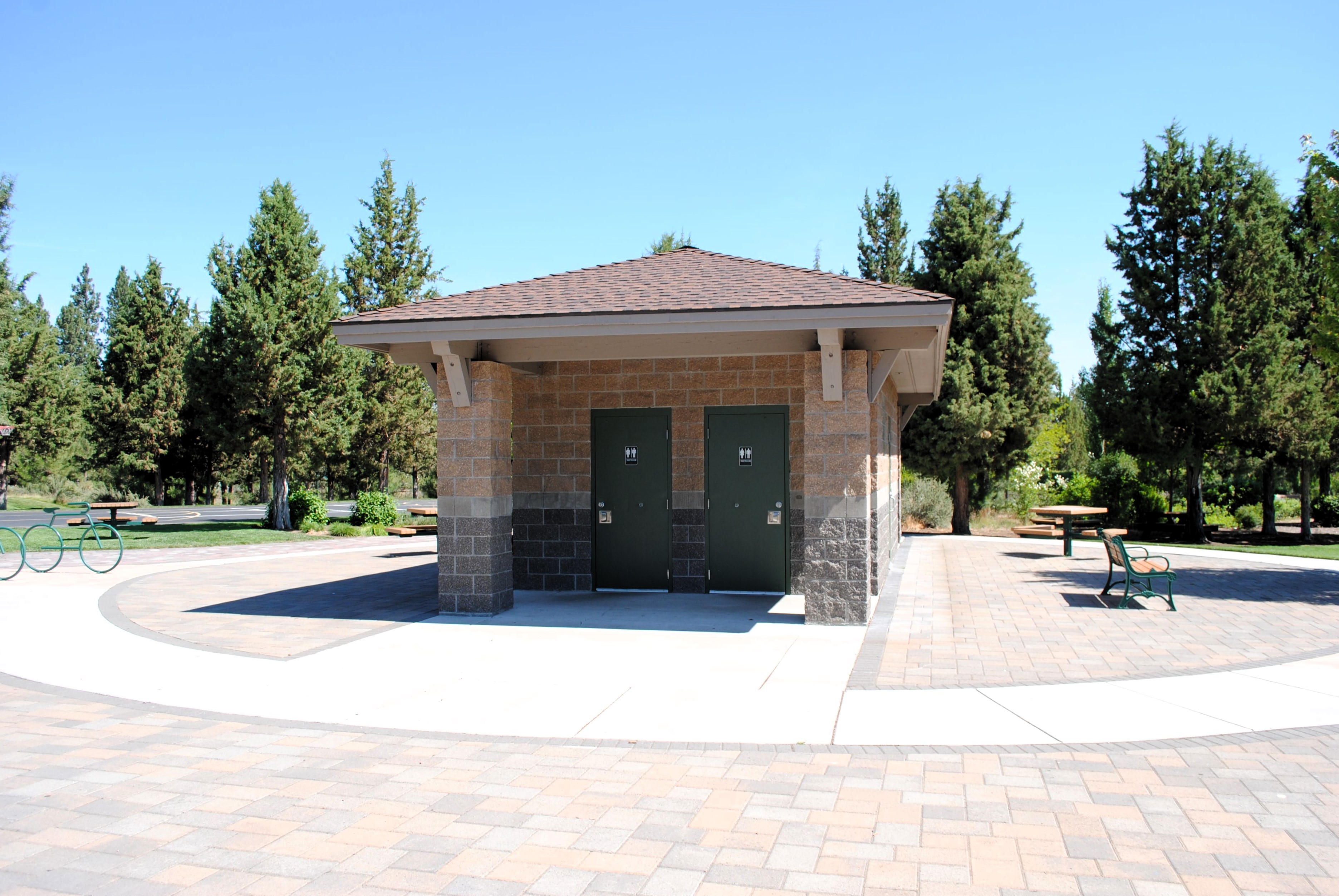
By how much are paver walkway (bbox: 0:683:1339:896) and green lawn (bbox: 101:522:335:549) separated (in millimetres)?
18472

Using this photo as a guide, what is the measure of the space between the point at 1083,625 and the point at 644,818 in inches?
287

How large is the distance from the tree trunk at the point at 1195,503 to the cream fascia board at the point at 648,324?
2173 centimetres

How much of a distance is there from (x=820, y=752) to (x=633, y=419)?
7.28 metres

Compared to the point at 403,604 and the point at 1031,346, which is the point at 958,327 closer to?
the point at 1031,346

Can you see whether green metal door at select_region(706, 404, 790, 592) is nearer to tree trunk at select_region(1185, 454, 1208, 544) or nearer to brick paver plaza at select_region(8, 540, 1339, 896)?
brick paver plaza at select_region(8, 540, 1339, 896)

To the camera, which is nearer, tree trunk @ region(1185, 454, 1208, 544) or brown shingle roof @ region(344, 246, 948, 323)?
brown shingle roof @ region(344, 246, 948, 323)

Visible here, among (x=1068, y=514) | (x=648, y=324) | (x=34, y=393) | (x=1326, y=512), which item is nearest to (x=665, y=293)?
(x=648, y=324)

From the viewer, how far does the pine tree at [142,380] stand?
3931 centimetres

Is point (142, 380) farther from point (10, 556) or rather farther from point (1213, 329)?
point (1213, 329)

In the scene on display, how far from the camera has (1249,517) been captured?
108 ft

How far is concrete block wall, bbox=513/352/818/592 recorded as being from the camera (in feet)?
39.6

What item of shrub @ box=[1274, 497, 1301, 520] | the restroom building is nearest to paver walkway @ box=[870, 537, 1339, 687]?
the restroom building

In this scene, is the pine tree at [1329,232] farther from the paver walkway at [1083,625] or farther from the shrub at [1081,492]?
the shrub at [1081,492]

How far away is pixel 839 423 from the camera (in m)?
9.97
